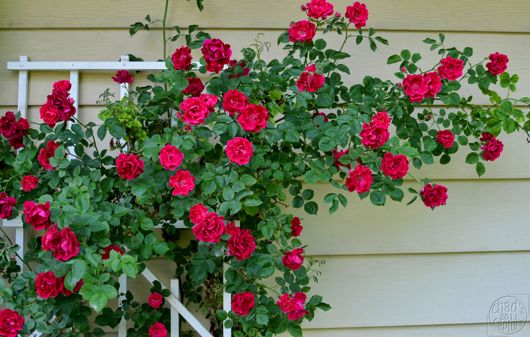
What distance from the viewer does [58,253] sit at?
1133 millimetres

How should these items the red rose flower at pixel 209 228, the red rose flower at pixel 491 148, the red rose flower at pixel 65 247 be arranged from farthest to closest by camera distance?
the red rose flower at pixel 491 148 < the red rose flower at pixel 209 228 < the red rose flower at pixel 65 247

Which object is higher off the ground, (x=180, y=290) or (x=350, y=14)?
(x=350, y=14)

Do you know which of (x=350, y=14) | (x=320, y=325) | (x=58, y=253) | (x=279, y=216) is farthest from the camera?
(x=320, y=325)

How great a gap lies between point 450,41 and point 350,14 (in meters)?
0.43

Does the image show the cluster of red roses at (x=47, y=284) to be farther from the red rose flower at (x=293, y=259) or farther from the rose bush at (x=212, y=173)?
the red rose flower at (x=293, y=259)

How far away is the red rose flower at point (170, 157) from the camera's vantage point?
4.11ft

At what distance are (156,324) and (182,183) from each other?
18.1 inches

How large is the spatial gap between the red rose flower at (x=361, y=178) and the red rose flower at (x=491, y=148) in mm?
454

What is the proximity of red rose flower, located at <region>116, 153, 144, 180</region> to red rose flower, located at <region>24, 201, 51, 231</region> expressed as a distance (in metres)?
0.18

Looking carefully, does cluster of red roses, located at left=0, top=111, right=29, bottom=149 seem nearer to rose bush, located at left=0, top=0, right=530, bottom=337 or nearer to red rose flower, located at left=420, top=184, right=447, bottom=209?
rose bush, located at left=0, top=0, right=530, bottom=337

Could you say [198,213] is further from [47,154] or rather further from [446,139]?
[446,139]

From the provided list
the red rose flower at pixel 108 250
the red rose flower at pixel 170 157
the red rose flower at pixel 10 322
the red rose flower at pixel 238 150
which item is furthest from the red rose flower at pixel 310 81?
the red rose flower at pixel 10 322

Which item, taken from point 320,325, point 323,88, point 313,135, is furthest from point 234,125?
point 320,325

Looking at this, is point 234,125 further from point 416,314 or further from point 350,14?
point 416,314
